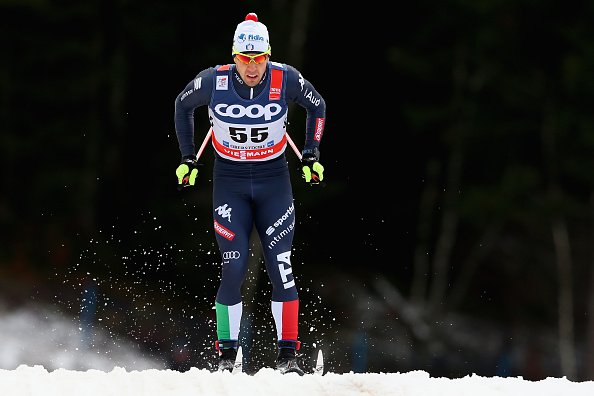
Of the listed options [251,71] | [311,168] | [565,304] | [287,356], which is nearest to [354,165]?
[565,304]

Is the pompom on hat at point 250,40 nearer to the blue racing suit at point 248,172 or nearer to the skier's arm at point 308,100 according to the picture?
the blue racing suit at point 248,172

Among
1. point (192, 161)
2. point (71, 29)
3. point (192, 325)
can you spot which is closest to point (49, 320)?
point (192, 325)

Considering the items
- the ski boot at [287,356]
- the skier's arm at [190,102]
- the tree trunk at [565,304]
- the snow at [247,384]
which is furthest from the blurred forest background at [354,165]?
the snow at [247,384]

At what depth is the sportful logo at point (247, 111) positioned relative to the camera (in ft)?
20.7

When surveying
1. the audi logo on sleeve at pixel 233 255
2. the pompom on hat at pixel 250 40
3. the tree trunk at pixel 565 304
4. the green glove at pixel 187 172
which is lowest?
the tree trunk at pixel 565 304

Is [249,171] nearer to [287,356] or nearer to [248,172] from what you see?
[248,172]

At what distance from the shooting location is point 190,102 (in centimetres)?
651

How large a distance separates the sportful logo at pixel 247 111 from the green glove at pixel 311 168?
415 millimetres

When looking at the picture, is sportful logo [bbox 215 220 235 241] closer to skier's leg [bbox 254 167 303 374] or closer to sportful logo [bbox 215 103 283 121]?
skier's leg [bbox 254 167 303 374]

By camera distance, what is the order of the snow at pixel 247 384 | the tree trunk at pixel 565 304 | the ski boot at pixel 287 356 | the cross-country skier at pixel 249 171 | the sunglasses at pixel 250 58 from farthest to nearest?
the tree trunk at pixel 565 304, the ski boot at pixel 287 356, the cross-country skier at pixel 249 171, the sunglasses at pixel 250 58, the snow at pixel 247 384

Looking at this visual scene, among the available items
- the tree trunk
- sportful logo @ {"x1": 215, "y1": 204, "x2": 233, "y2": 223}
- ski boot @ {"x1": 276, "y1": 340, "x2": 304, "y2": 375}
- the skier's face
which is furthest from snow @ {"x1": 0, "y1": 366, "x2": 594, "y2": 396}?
the tree trunk

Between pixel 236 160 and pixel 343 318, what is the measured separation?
12536 mm

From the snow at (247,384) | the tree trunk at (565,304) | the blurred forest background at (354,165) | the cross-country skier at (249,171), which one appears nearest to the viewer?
the snow at (247,384)

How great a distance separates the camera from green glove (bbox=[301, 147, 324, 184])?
644 cm
